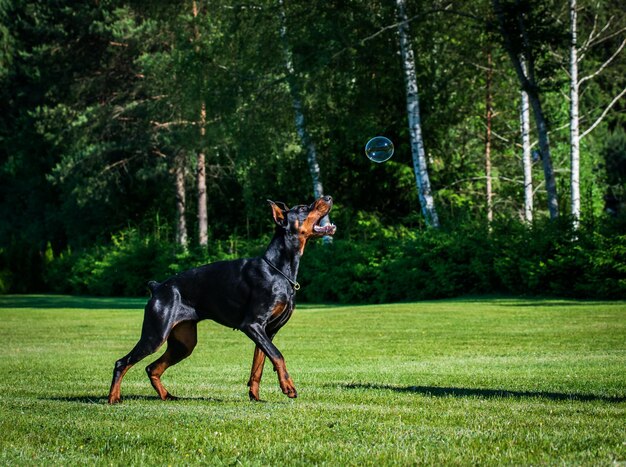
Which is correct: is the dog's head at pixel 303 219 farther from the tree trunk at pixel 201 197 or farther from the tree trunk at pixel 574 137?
the tree trunk at pixel 201 197

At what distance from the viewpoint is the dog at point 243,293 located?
8617 millimetres

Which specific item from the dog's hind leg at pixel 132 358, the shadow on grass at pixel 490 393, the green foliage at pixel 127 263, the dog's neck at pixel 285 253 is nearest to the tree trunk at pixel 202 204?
the green foliage at pixel 127 263

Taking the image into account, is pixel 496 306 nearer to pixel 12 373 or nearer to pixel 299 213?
pixel 12 373

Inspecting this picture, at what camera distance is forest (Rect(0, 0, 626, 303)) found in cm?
2752

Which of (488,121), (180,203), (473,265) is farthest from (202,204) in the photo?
(473,265)

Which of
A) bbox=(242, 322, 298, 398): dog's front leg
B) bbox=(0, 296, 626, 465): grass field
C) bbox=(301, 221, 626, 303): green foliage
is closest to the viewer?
bbox=(0, 296, 626, 465): grass field

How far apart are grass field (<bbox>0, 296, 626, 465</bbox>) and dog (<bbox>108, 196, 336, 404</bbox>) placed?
577 millimetres

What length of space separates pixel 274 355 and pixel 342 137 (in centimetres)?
2910

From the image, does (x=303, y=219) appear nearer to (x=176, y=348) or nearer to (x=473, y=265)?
(x=176, y=348)

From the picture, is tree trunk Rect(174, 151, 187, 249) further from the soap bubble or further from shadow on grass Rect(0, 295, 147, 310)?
the soap bubble

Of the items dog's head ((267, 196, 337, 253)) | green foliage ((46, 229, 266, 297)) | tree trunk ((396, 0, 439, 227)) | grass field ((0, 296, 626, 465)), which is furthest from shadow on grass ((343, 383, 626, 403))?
green foliage ((46, 229, 266, 297))

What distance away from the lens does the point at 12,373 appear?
12.8 metres

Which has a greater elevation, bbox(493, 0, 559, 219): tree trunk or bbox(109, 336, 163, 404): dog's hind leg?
bbox(493, 0, 559, 219): tree trunk

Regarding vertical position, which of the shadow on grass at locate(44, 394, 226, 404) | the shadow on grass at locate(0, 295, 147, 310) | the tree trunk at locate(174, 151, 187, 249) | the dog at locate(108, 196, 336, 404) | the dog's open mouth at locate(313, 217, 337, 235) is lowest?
the shadow on grass at locate(44, 394, 226, 404)
